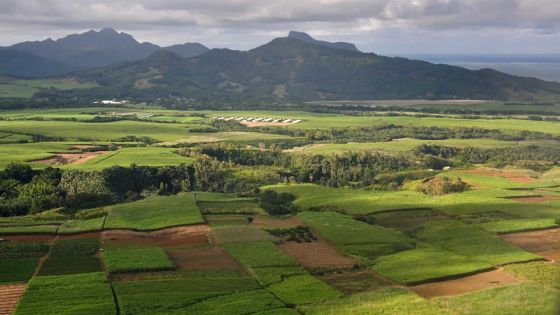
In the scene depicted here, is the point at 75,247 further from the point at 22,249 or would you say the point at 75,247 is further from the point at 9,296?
the point at 9,296

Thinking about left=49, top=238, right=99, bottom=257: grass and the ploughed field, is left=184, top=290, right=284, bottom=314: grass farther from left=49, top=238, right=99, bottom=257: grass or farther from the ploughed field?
left=49, top=238, right=99, bottom=257: grass

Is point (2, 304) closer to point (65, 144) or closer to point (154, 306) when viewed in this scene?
point (154, 306)

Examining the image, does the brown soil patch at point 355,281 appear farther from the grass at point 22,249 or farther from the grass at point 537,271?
the grass at point 22,249

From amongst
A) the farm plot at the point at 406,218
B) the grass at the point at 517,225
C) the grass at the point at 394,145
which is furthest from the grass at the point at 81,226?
the grass at the point at 394,145

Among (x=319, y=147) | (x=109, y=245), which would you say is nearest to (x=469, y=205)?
(x=109, y=245)

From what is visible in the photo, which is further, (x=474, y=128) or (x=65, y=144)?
(x=474, y=128)

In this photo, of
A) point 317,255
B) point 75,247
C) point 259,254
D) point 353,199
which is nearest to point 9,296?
point 75,247

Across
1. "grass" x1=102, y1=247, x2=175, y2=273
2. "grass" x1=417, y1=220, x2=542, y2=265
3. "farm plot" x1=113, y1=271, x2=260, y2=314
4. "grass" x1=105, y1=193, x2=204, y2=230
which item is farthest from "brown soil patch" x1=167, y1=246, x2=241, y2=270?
"grass" x1=417, y1=220, x2=542, y2=265
